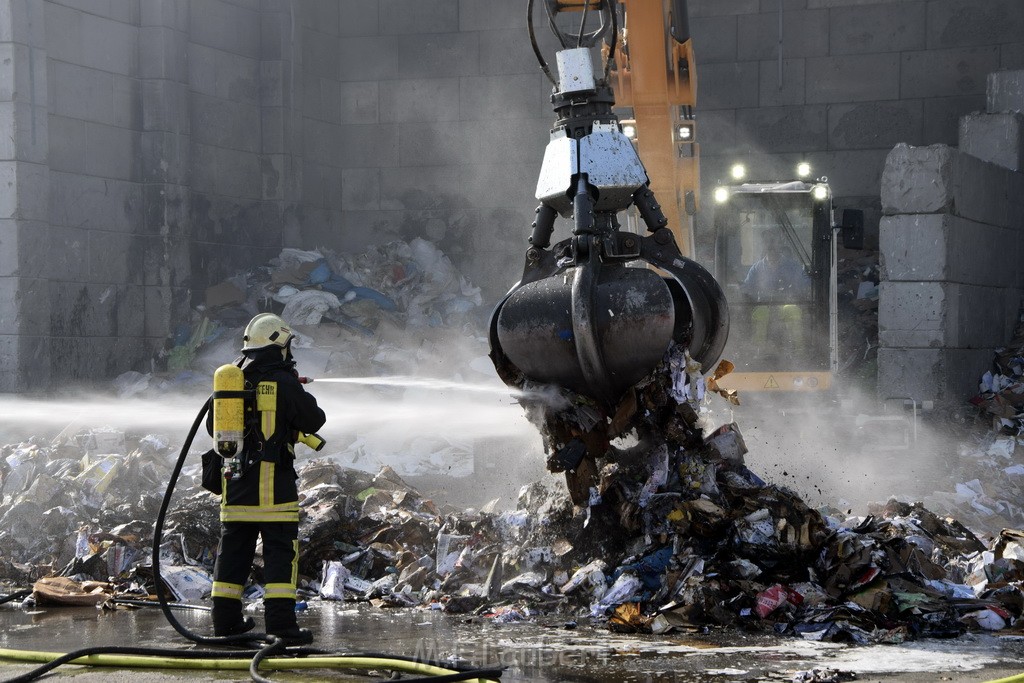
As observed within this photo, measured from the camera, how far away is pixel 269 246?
1658 cm

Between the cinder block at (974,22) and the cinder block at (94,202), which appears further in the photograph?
the cinder block at (974,22)

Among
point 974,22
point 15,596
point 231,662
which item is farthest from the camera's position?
point 974,22

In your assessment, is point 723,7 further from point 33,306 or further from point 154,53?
point 33,306

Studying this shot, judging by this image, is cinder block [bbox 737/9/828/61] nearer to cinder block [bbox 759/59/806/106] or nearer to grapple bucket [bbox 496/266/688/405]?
cinder block [bbox 759/59/806/106]

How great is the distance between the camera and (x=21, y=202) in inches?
502

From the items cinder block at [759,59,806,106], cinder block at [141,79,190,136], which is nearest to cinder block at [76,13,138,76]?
cinder block at [141,79,190,136]

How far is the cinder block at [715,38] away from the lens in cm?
1617

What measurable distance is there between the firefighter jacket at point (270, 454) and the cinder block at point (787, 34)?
11706mm

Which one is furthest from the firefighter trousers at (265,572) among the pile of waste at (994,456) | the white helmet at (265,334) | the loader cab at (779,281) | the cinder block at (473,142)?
the cinder block at (473,142)

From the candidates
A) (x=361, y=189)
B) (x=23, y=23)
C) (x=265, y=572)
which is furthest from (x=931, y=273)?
(x=23, y=23)

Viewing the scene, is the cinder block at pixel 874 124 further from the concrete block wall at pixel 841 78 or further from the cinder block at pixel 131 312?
the cinder block at pixel 131 312

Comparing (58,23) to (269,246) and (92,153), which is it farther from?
(269,246)

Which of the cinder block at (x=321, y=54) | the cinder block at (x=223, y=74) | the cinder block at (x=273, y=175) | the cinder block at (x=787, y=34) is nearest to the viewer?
the cinder block at (x=223, y=74)

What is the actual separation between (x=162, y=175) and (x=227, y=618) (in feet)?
32.7
